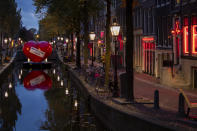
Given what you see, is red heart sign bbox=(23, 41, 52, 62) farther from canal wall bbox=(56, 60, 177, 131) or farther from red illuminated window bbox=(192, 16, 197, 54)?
canal wall bbox=(56, 60, 177, 131)

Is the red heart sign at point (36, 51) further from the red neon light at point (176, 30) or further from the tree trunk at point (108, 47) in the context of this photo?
the tree trunk at point (108, 47)

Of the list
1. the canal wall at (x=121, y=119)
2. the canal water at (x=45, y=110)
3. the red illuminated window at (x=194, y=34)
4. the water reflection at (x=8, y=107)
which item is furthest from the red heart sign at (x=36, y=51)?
the canal wall at (x=121, y=119)

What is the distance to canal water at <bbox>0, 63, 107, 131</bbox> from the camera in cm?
1878

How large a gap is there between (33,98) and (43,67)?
104 ft

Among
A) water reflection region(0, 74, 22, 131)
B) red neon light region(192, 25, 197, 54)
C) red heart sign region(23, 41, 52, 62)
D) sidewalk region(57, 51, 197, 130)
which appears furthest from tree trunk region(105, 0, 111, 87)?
red heart sign region(23, 41, 52, 62)

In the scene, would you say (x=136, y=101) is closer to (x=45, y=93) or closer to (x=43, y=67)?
(x=45, y=93)

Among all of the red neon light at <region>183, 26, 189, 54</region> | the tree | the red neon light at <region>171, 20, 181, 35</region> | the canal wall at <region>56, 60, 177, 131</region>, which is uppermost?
the tree

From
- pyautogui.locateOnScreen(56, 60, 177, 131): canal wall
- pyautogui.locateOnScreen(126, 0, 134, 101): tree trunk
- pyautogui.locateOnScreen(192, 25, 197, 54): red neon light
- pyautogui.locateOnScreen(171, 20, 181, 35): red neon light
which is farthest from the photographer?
pyautogui.locateOnScreen(171, 20, 181, 35): red neon light

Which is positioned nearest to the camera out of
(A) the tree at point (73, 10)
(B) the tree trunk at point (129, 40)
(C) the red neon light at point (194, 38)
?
(B) the tree trunk at point (129, 40)

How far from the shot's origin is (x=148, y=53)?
40281 millimetres

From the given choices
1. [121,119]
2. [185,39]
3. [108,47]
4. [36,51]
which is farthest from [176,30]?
[36,51]

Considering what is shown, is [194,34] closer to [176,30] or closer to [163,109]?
[176,30]

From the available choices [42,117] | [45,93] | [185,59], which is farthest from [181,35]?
[42,117]

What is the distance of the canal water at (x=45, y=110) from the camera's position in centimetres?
1878
